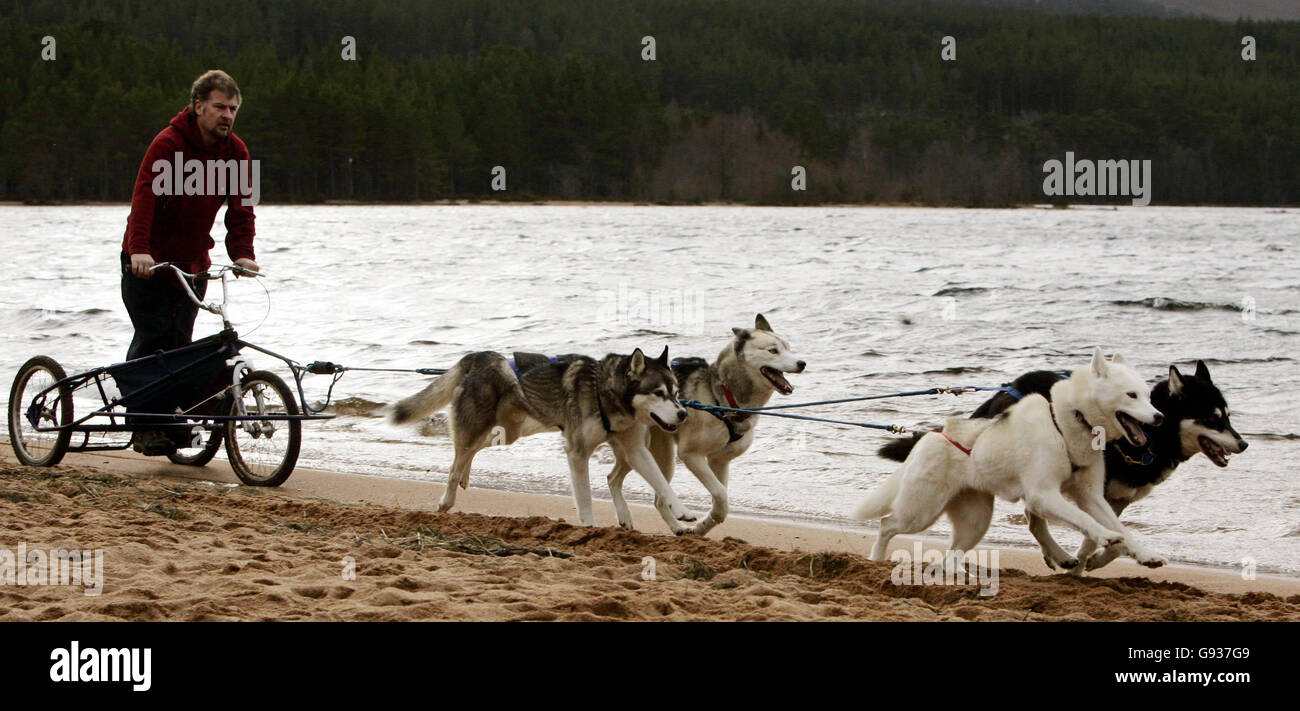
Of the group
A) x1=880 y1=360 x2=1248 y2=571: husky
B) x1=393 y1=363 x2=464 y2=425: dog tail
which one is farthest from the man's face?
x1=880 y1=360 x2=1248 y2=571: husky

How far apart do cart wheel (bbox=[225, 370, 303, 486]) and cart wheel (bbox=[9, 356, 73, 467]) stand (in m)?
1.15

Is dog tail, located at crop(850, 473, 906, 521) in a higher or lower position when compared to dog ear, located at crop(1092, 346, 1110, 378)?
lower

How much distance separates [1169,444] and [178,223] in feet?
19.6

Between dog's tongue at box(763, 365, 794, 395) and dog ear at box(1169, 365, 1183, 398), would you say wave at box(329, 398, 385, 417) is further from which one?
dog ear at box(1169, 365, 1183, 398)

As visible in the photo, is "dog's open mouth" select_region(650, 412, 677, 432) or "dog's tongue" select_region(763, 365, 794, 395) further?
"dog's tongue" select_region(763, 365, 794, 395)

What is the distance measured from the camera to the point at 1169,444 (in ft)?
21.0

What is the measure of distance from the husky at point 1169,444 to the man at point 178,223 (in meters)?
4.86

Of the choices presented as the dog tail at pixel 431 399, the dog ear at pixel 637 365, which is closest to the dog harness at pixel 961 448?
the dog ear at pixel 637 365

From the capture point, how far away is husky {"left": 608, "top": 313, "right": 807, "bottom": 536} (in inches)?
299

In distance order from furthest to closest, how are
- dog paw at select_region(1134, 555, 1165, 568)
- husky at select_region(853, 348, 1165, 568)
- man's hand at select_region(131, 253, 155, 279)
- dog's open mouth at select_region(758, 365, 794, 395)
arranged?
dog's open mouth at select_region(758, 365, 794, 395) < man's hand at select_region(131, 253, 155, 279) < husky at select_region(853, 348, 1165, 568) < dog paw at select_region(1134, 555, 1165, 568)

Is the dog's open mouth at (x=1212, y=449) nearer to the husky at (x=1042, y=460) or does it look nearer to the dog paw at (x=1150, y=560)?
the husky at (x=1042, y=460)

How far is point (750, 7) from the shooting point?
160125mm

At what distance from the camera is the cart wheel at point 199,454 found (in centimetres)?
875
